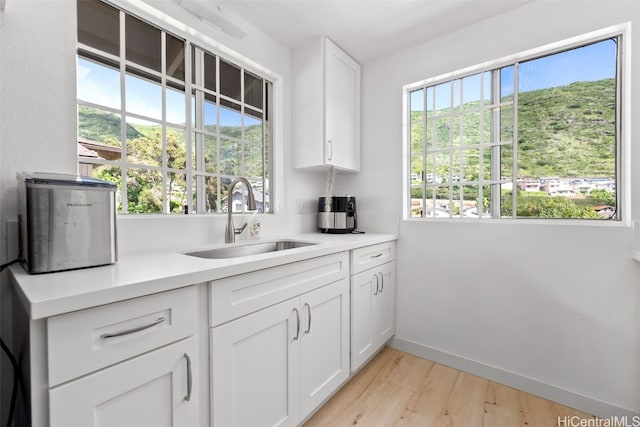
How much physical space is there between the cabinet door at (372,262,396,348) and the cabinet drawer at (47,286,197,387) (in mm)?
1351

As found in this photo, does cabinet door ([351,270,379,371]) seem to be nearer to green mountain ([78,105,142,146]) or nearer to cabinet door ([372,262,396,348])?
cabinet door ([372,262,396,348])

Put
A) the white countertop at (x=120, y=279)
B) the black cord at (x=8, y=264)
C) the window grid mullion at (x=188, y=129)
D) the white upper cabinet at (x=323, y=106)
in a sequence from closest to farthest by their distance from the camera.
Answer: the white countertop at (x=120, y=279)
the black cord at (x=8, y=264)
the window grid mullion at (x=188, y=129)
the white upper cabinet at (x=323, y=106)

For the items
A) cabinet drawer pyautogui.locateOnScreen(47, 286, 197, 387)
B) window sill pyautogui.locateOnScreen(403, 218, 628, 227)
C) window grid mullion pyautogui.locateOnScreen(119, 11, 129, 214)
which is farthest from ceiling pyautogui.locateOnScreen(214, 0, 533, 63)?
cabinet drawer pyautogui.locateOnScreen(47, 286, 197, 387)

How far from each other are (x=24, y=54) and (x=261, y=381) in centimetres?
154

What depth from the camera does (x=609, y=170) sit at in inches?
64.4

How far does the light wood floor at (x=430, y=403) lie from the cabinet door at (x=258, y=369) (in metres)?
0.35

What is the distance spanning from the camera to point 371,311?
1969 millimetres

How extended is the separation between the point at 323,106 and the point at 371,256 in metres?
1.11

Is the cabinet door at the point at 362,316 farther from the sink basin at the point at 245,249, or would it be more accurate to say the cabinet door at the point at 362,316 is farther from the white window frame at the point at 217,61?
the white window frame at the point at 217,61

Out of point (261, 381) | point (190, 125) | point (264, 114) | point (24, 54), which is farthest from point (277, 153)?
point (261, 381)

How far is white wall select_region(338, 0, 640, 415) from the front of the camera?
154cm

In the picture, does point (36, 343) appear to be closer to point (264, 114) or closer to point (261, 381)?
point (261, 381)

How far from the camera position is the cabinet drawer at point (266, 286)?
3.38 ft

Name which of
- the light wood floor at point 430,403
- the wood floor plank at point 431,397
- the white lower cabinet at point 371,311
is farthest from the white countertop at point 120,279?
the wood floor plank at point 431,397
